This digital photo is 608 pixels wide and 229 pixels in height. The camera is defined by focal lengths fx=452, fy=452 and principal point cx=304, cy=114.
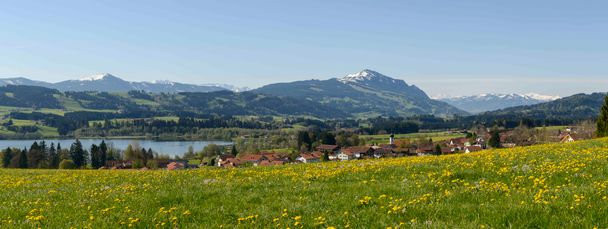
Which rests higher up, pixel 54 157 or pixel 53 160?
pixel 54 157

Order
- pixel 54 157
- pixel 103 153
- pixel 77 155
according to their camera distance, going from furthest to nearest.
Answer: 1. pixel 103 153
2. pixel 77 155
3. pixel 54 157

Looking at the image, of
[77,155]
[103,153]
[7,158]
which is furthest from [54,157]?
[103,153]

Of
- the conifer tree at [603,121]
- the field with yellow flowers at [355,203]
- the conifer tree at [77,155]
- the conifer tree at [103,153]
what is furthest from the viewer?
the conifer tree at [103,153]

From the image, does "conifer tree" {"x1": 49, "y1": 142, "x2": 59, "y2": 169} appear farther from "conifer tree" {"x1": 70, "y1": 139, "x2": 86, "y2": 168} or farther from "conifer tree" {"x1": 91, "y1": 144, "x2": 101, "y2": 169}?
"conifer tree" {"x1": 91, "y1": 144, "x2": 101, "y2": 169}

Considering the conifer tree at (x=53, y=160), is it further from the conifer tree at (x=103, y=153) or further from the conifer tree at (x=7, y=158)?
the conifer tree at (x=103, y=153)

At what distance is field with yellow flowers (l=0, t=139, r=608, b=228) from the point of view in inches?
407

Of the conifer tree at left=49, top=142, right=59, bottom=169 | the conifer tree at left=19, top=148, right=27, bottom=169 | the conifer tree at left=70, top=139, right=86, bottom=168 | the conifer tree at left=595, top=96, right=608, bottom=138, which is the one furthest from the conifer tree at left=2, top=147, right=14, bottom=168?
the conifer tree at left=595, top=96, right=608, bottom=138

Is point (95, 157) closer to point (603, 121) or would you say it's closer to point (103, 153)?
point (103, 153)

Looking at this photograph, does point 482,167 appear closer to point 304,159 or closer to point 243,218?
point 243,218

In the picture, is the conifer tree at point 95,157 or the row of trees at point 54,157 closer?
the row of trees at point 54,157

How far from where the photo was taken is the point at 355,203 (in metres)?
12.9

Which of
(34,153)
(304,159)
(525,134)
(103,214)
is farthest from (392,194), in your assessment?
(525,134)

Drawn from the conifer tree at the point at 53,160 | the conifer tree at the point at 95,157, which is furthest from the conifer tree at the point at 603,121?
the conifer tree at the point at 53,160

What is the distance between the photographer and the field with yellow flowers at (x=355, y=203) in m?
10.3
